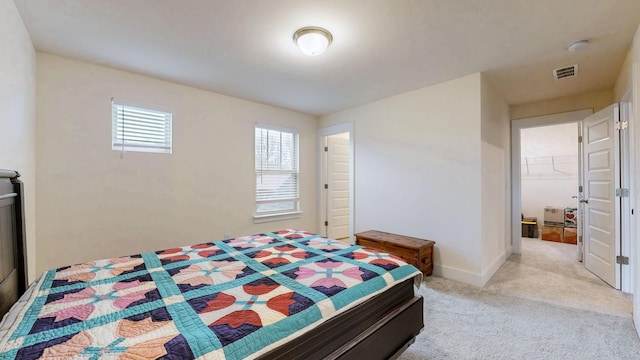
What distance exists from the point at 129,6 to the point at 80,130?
1.55 metres

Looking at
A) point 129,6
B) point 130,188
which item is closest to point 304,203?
point 130,188

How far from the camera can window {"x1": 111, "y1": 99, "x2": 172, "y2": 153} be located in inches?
112

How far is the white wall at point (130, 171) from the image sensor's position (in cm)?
252

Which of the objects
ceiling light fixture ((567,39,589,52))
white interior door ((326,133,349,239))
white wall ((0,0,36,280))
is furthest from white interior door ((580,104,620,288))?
white wall ((0,0,36,280))

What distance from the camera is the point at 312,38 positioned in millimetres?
2094

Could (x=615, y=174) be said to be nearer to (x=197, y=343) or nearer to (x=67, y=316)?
(x=197, y=343)

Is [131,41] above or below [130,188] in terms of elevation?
above

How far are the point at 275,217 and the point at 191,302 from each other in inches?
120

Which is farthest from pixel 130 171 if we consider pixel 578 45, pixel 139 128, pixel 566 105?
pixel 566 105

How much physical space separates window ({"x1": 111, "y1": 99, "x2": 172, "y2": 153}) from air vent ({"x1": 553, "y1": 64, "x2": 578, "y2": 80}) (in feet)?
14.8

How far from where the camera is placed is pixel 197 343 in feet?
2.97

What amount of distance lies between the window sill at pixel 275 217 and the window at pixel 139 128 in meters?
1.55

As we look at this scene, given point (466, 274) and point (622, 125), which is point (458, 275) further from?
point (622, 125)

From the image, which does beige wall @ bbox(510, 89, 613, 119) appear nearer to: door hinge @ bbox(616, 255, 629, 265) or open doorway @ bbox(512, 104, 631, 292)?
open doorway @ bbox(512, 104, 631, 292)
